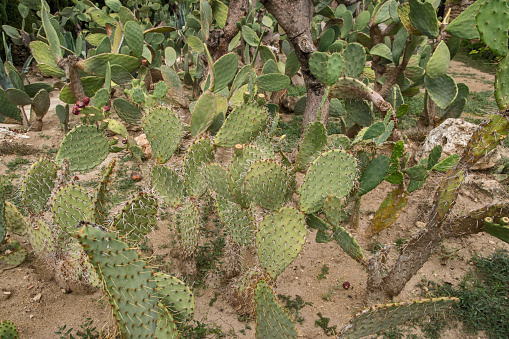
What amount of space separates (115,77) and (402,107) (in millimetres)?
2849

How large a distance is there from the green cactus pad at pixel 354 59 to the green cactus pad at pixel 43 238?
2563mm

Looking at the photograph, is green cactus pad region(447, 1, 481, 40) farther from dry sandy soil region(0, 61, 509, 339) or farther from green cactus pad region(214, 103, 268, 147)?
green cactus pad region(214, 103, 268, 147)

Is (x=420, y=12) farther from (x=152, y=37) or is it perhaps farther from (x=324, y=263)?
→ (x=152, y=37)

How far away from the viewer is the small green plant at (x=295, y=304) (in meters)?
2.14

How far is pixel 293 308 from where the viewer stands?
7.23 ft

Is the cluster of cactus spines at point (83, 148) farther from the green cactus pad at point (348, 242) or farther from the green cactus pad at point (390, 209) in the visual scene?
the green cactus pad at point (390, 209)

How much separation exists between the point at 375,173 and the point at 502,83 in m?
0.81

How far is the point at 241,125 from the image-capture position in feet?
7.86

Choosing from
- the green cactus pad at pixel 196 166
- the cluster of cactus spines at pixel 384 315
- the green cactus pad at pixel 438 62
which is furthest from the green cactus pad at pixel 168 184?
the green cactus pad at pixel 438 62

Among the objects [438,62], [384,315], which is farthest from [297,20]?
[384,315]

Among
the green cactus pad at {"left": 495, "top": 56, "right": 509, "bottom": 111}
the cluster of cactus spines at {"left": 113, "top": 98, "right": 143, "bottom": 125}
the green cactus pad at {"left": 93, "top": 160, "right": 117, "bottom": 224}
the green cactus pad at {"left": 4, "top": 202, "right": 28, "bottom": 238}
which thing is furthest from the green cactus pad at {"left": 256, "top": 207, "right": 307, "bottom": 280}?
the cluster of cactus spines at {"left": 113, "top": 98, "right": 143, "bottom": 125}

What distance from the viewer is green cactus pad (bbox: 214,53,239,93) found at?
3266 mm

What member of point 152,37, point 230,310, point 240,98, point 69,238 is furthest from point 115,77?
point 230,310

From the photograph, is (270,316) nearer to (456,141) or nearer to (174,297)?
(174,297)
